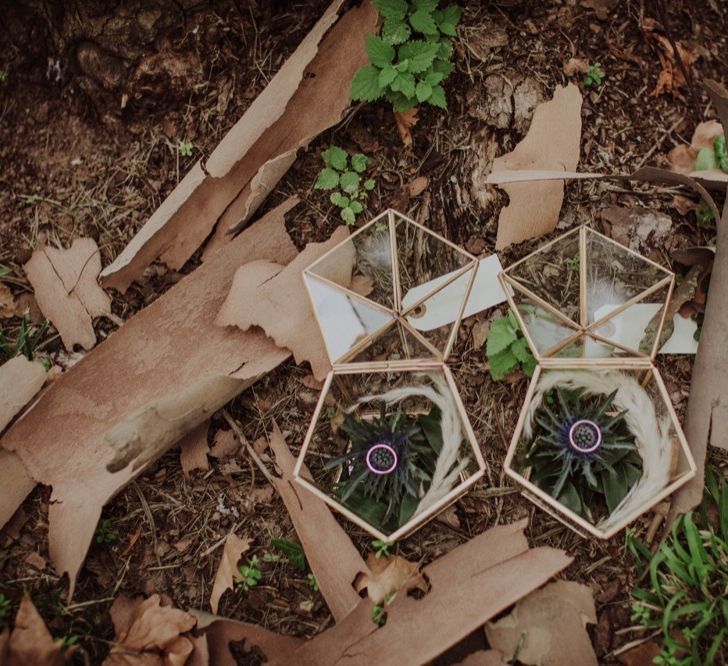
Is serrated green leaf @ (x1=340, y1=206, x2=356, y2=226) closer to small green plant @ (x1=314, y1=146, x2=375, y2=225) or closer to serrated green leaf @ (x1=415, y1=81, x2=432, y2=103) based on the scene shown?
small green plant @ (x1=314, y1=146, x2=375, y2=225)

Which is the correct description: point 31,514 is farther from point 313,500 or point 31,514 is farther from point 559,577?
point 559,577

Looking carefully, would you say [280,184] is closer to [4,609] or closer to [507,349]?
[507,349]

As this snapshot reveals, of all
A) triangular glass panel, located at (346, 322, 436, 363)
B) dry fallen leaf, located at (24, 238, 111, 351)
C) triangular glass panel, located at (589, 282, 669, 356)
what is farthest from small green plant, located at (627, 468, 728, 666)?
dry fallen leaf, located at (24, 238, 111, 351)

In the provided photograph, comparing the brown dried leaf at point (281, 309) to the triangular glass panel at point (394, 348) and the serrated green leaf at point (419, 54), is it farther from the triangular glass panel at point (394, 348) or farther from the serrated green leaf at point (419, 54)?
the serrated green leaf at point (419, 54)

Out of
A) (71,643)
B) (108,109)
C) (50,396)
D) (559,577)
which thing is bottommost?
(559,577)

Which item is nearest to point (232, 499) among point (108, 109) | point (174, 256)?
point (174, 256)

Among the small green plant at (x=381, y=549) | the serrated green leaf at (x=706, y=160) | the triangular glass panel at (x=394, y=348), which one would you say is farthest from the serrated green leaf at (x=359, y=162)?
the small green plant at (x=381, y=549)

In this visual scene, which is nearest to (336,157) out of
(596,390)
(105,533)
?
(596,390)
